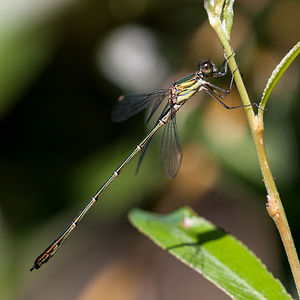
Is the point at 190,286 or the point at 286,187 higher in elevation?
the point at 286,187

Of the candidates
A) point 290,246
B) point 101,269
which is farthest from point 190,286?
point 290,246

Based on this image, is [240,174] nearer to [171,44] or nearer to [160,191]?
[160,191]

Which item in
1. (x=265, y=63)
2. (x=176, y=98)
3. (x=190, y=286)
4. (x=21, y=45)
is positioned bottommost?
(x=190, y=286)

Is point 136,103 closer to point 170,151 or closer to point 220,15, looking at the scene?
point 170,151

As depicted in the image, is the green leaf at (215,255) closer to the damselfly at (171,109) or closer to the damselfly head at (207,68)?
the damselfly at (171,109)

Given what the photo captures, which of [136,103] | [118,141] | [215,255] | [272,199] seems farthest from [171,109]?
[272,199]

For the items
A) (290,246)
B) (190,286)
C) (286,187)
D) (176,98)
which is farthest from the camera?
(190,286)
